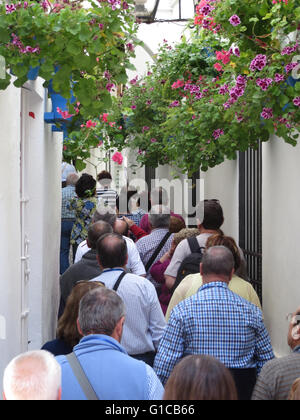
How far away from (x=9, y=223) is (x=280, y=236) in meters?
3.27

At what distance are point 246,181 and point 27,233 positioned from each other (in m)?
4.00

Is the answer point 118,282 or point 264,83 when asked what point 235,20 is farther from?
point 118,282

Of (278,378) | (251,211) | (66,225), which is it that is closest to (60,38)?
(278,378)

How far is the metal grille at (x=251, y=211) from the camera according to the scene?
9.20 metres

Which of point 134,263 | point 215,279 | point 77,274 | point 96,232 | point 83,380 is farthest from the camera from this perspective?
point 134,263

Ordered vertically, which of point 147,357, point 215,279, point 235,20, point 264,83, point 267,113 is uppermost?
point 235,20

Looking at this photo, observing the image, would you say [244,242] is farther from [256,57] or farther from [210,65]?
[256,57]

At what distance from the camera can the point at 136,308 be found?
4.92 m

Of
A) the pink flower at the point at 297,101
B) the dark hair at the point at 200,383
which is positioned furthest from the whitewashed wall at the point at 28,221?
the dark hair at the point at 200,383

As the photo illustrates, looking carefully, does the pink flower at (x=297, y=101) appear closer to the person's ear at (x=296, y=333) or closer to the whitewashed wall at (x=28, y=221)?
the whitewashed wall at (x=28, y=221)

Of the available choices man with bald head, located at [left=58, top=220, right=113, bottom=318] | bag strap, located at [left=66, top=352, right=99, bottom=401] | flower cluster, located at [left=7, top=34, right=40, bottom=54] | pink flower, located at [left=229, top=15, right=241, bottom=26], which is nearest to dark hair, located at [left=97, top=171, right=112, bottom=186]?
man with bald head, located at [left=58, top=220, right=113, bottom=318]

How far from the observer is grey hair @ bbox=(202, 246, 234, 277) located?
447 centimetres

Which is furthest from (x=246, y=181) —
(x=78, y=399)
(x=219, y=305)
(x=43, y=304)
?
(x=78, y=399)

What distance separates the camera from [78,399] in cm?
311
